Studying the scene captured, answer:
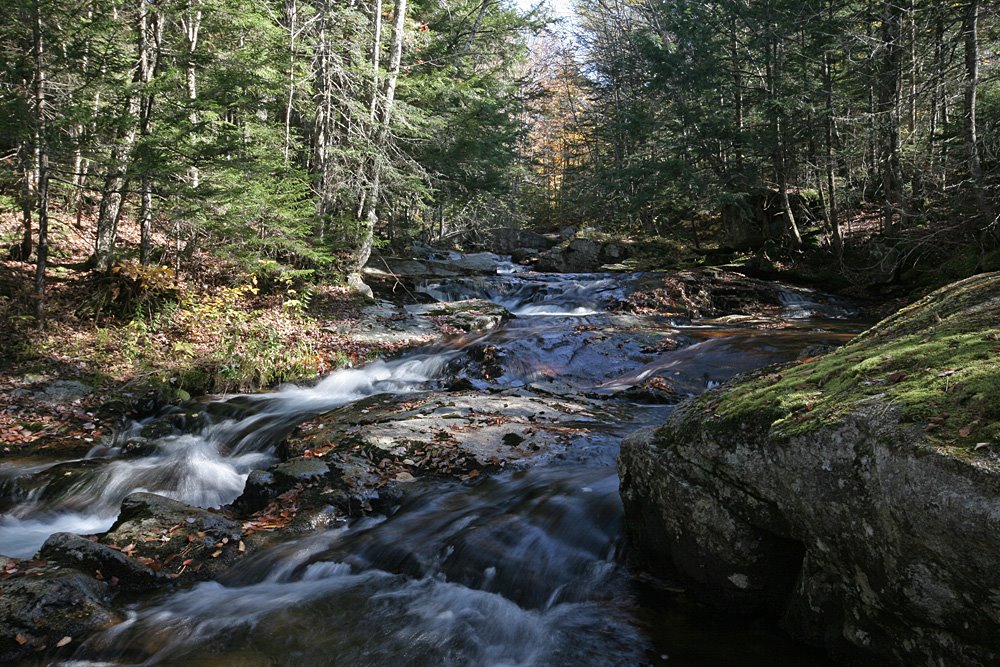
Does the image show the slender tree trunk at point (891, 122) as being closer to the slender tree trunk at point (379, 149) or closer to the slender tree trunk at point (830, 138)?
the slender tree trunk at point (830, 138)

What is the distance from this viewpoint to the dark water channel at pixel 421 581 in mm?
3580

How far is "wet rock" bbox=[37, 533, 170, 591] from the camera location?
440 centimetres

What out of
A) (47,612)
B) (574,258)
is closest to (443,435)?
(47,612)

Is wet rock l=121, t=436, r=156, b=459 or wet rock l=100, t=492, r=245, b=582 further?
wet rock l=121, t=436, r=156, b=459

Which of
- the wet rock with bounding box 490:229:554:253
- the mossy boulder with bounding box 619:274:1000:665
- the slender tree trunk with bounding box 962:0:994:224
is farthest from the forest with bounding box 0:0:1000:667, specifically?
the wet rock with bounding box 490:229:554:253

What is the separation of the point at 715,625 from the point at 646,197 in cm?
1846

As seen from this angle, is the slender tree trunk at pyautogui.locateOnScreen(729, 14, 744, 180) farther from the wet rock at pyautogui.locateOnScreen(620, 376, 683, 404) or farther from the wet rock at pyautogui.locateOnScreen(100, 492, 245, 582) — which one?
the wet rock at pyautogui.locateOnScreen(100, 492, 245, 582)

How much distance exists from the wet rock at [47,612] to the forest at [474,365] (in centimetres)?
3

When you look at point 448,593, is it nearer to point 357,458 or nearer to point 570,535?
point 570,535

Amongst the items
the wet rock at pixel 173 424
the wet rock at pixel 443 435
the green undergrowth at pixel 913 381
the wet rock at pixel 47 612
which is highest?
the green undergrowth at pixel 913 381

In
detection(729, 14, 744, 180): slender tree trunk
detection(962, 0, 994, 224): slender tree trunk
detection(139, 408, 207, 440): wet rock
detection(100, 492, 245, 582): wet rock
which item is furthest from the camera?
detection(729, 14, 744, 180): slender tree trunk

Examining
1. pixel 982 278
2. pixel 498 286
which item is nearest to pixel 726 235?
pixel 498 286

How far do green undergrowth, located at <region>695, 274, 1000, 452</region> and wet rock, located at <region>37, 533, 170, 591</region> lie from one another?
4.33 m

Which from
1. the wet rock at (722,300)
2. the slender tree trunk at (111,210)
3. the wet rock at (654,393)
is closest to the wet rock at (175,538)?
the wet rock at (654,393)
